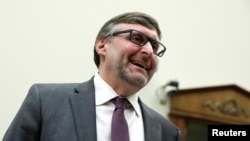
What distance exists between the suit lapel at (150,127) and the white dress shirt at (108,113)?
17 millimetres

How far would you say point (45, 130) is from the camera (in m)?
1.27

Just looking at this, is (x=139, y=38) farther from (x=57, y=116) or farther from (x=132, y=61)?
(x=57, y=116)

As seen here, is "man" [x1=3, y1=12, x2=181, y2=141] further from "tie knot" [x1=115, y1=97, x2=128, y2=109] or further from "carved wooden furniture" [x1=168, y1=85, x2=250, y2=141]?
"carved wooden furniture" [x1=168, y1=85, x2=250, y2=141]

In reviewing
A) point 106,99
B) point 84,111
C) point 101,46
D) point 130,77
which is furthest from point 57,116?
point 101,46

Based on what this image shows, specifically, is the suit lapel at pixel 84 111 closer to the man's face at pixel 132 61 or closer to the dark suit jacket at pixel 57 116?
the dark suit jacket at pixel 57 116

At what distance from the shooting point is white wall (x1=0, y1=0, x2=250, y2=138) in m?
2.66

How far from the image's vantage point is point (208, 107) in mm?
3740

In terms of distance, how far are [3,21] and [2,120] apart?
66cm

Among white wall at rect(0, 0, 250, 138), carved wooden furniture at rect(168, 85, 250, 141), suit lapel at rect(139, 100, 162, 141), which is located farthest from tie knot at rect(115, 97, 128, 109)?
carved wooden furniture at rect(168, 85, 250, 141)

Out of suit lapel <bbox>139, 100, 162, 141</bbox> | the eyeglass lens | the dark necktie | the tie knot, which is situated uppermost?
the eyeglass lens

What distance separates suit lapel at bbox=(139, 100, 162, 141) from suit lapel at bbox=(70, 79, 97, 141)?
223 mm

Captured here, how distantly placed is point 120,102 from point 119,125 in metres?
0.11

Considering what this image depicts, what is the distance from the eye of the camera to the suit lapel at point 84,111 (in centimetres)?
128

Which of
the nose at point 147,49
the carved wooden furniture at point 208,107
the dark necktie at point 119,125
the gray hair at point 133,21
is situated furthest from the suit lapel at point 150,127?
the carved wooden furniture at point 208,107
